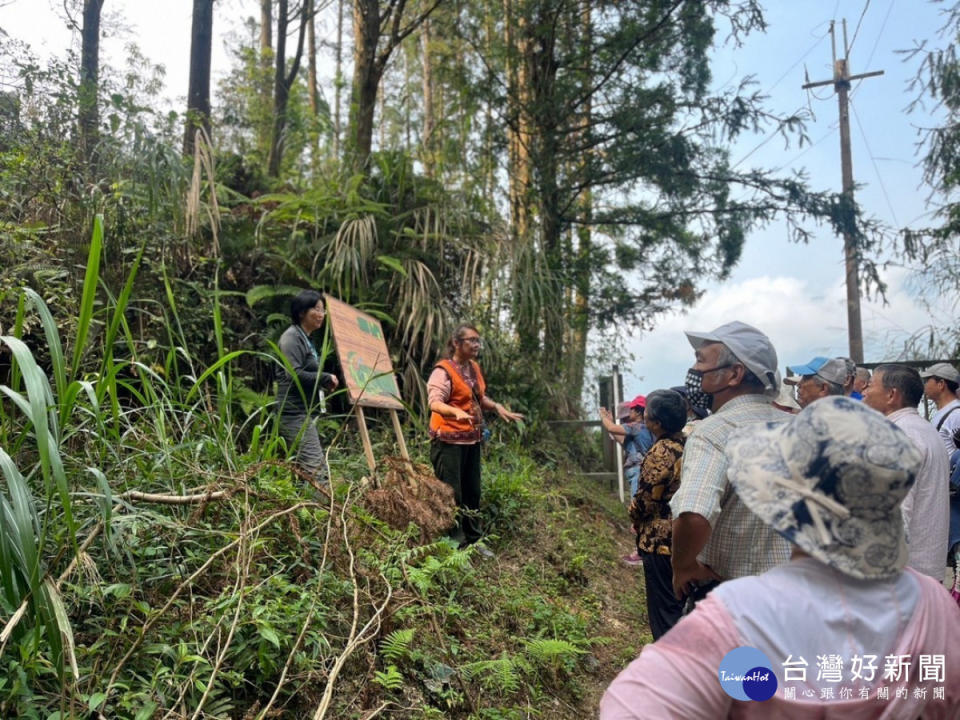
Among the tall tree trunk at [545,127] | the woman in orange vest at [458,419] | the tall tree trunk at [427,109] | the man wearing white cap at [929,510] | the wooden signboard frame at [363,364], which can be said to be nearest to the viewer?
the man wearing white cap at [929,510]

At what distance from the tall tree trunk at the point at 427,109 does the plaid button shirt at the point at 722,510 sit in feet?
22.5

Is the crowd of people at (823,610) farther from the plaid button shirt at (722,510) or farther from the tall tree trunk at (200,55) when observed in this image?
the tall tree trunk at (200,55)

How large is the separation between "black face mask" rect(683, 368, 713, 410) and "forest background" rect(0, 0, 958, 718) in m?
1.49

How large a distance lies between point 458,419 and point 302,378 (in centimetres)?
105

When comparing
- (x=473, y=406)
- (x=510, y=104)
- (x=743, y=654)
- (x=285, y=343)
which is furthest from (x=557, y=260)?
(x=743, y=654)

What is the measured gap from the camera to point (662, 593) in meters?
3.49

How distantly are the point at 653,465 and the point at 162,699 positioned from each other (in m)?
2.23

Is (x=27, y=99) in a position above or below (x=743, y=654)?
above

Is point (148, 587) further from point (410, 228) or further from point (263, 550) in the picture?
point (410, 228)

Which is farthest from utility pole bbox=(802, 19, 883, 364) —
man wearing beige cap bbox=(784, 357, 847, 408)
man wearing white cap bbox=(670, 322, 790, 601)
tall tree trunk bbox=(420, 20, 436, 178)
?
man wearing white cap bbox=(670, 322, 790, 601)

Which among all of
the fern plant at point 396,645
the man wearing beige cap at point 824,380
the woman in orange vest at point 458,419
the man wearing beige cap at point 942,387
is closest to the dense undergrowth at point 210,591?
the fern plant at point 396,645

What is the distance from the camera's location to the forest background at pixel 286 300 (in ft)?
8.23

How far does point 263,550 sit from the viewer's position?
3131 millimetres

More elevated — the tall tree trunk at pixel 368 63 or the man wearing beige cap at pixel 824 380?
the tall tree trunk at pixel 368 63
